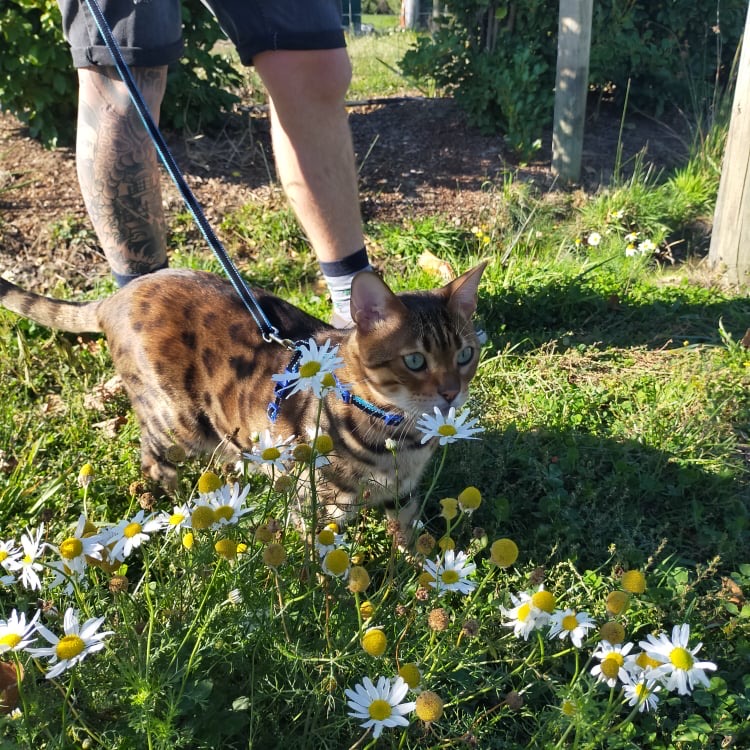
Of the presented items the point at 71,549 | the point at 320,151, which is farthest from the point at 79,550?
the point at 320,151

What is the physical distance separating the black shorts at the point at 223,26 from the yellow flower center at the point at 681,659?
7.65 feet

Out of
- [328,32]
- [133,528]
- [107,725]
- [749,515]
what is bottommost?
[749,515]

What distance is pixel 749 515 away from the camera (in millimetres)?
2307

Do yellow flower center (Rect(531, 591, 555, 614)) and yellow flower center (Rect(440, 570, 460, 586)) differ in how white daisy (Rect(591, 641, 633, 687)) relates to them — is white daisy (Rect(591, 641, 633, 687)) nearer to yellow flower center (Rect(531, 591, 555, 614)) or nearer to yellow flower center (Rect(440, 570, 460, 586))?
yellow flower center (Rect(531, 591, 555, 614))

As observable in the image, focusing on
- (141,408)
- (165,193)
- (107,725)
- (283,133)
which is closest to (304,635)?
(107,725)

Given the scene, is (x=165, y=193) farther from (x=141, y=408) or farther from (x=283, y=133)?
(x=141, y=408)

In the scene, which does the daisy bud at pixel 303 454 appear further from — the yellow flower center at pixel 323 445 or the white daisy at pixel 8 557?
the white daisy at pixel 8 557

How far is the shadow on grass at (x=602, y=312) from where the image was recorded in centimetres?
329

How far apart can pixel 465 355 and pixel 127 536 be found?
1.15 metres

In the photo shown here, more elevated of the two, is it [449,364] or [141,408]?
[449,364]

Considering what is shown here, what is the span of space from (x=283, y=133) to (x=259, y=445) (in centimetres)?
168

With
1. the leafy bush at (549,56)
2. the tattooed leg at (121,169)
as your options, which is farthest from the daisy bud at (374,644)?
the leafy bush at (549,56)

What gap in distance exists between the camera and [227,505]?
1314 millimetres

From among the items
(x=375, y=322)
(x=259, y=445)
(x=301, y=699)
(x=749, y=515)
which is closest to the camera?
(x=301, y=699)
